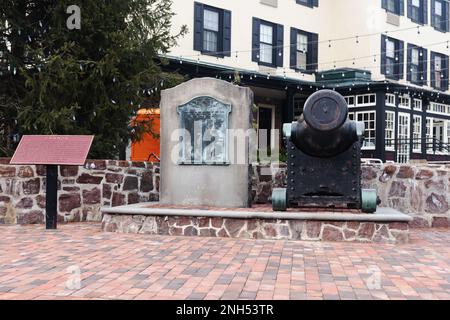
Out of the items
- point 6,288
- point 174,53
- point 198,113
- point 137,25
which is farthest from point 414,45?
point 6,288

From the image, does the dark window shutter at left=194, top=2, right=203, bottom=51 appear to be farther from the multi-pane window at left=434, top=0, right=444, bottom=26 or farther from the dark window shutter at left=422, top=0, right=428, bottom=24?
the multi-pane window at left=434, top=0, right=444, bottom=26

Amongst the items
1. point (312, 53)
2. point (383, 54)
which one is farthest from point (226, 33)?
point (383, 54)

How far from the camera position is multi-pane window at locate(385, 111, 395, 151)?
21266 mm

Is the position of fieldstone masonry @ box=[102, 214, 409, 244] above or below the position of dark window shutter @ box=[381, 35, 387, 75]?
below

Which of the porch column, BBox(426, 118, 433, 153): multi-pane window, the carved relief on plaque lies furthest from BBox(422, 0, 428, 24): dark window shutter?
the carved relief on plaque

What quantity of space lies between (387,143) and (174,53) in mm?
9178

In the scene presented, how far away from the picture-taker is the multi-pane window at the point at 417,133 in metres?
22.7

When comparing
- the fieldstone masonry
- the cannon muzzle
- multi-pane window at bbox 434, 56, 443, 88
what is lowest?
the fieldstone masonry

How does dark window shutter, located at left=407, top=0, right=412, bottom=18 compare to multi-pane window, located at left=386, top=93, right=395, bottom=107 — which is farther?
dark window shutter, located at left=407, top=0, right=412, bottom=18

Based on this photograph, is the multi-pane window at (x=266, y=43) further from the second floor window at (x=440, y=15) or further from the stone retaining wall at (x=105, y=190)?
the stone retaining wall at (x=105, y=190)

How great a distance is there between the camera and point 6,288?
4.77 meters

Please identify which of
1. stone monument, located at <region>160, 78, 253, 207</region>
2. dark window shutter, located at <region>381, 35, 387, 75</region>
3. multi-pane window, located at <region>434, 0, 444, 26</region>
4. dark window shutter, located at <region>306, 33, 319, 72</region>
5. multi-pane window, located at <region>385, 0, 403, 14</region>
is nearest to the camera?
stone monument, located at <region>160, 78, 253, 207</region>

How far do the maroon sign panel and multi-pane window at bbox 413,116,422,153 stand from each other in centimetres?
1733

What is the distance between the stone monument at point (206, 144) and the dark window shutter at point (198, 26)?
366 inches
